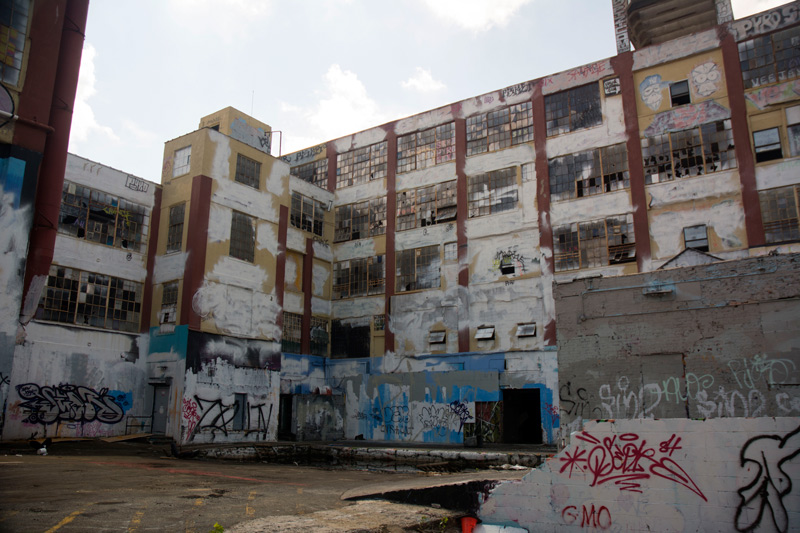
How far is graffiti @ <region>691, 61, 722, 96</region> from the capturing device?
23469 mm

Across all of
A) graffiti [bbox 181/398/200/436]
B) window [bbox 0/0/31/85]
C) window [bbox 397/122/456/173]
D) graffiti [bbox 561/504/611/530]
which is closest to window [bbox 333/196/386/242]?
window [bbox 397/122/456/173]

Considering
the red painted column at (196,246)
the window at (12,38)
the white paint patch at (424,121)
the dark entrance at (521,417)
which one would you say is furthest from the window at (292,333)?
the window at (12,38)

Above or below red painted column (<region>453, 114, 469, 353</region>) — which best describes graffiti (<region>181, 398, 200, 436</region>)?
below

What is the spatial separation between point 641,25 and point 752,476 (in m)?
27.1

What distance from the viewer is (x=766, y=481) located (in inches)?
334

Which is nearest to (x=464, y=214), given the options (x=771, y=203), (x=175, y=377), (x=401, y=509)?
(x=771, y=203)

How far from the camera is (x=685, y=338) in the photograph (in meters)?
14.6

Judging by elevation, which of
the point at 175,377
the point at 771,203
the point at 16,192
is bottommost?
the point at 175,377

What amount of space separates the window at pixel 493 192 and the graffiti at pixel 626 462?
1842 centimetres

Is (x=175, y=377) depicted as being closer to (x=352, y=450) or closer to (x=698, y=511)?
(x=352, y=450)

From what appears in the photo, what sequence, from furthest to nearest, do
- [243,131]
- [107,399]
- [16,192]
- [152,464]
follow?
[243,131] → [107,399] → [152,464] → [16,192]

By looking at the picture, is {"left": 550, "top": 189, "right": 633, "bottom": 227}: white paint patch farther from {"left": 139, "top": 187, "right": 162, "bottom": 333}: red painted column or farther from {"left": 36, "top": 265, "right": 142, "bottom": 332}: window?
{"left": 36, "top": 265, "right": 142, "bottom": 332}: window

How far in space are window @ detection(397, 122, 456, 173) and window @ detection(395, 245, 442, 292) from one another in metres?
4.57

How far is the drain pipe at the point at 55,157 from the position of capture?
1167 centimetres
